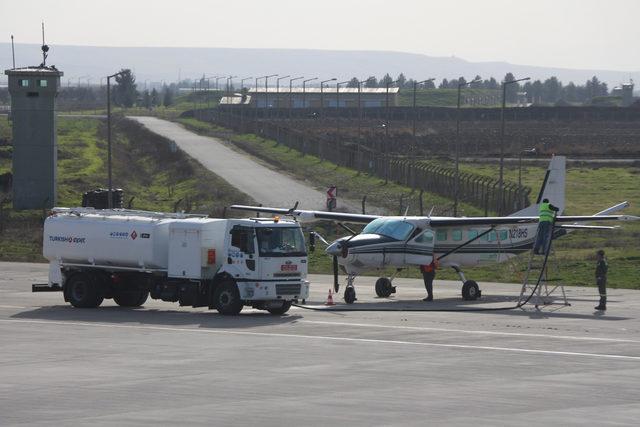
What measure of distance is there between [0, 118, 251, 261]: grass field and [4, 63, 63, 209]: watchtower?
1.51 m

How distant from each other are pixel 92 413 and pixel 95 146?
89.5m

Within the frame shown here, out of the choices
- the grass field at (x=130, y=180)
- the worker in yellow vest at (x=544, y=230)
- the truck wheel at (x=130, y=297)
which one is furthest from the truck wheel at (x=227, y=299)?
the grass field at (x=130, y=180)

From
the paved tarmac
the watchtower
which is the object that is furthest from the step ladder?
the watchtower

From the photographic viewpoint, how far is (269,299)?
3116cm

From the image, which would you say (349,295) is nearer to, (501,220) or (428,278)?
(428,278)

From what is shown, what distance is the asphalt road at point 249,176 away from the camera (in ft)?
214

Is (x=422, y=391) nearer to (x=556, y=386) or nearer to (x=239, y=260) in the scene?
(x=556, y=386)

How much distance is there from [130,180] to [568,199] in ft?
93.0

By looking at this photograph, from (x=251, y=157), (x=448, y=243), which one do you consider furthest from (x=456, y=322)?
(x=251, y=157)

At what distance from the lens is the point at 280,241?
103 ft

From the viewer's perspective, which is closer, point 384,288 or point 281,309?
point 281,309

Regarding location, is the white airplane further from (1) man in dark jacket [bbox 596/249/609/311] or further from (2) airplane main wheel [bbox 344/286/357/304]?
(1) man in dark jacket [bbox 596/249/609/311]

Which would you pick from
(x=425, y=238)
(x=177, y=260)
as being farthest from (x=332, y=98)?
(x=177, y=260)

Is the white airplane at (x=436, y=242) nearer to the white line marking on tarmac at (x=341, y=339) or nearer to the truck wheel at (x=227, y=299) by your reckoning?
the truck wheel at (x=227, y=299)
